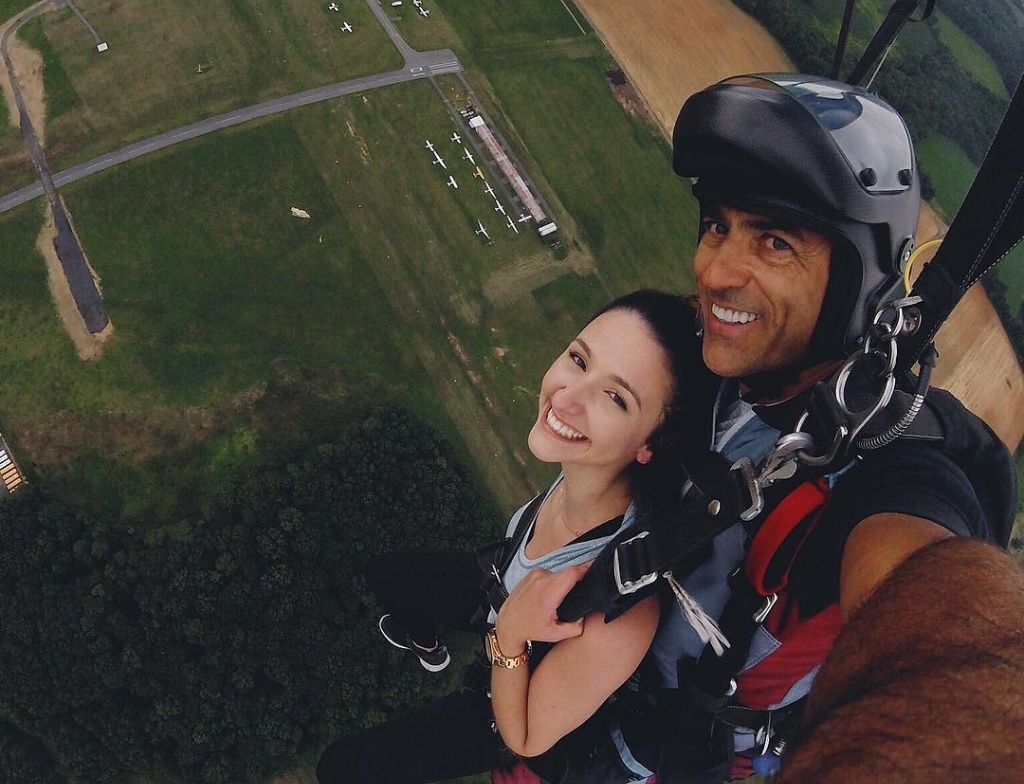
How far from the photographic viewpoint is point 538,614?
3.71m

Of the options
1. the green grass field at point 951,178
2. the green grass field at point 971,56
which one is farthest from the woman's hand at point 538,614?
the green grass field at point 971,56

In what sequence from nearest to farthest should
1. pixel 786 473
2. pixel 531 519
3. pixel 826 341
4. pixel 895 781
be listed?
pixel 895 781 < pixel 786 473 < pixel 826 341 < pixel 531 519

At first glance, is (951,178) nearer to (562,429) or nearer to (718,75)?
(718,75)

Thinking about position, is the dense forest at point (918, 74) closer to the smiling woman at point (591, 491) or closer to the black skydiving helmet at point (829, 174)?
the black skydiving helmet at point (829, 174)

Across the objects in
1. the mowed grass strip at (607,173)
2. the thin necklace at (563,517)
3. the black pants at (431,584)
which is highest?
the thin necklace at (563,517)

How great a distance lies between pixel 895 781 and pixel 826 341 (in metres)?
2.31

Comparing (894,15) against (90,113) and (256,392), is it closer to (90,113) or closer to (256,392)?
(256,392)

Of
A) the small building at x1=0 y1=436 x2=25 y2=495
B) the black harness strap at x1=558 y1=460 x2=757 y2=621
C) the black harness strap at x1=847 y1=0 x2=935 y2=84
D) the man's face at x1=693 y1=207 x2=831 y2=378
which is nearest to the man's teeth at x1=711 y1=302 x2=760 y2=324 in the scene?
the man's face at x1=693 y1=207 x2=831 y2=378

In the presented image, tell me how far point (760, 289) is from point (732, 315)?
203mm

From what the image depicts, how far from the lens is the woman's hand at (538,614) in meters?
3.63

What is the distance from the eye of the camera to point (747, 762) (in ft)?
17.0

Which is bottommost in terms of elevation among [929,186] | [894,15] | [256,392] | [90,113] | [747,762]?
[929,186]

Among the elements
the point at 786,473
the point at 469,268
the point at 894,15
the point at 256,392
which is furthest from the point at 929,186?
the point at 786,473

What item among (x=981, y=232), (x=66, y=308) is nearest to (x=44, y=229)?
(x=66, y=308)
